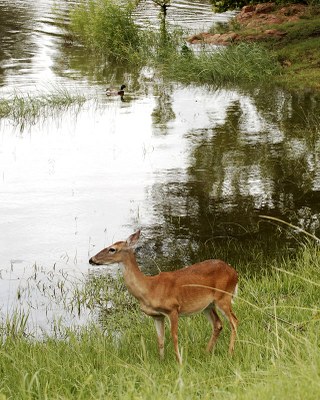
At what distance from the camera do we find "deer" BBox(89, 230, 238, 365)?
6.71 m

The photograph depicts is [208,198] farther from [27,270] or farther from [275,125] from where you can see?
[275,125]

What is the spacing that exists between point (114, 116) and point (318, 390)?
16.8 meters

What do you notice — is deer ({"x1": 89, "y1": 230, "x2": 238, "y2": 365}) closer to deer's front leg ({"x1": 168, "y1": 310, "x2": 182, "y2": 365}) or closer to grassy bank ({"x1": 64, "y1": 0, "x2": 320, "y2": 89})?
deer's front leg ({"x1": 168, "y1": 310, "x2": 182, "y2": 365})

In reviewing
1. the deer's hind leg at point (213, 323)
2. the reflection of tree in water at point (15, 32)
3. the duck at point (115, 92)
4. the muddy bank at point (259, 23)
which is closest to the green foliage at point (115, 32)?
the reflection of tree in water at point (15, 32)

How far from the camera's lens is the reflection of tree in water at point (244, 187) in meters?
12.3

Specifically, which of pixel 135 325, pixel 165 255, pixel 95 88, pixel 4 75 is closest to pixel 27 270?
pixel 165 255

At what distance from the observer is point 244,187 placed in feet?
47.0

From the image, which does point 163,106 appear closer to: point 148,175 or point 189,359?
point 148,175

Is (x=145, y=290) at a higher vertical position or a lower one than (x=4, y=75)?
higher

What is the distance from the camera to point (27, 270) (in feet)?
35.8

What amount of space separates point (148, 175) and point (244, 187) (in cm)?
190

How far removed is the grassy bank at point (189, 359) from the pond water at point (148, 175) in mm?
1911

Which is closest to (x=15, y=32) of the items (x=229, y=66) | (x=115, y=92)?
(x=115, y=92)

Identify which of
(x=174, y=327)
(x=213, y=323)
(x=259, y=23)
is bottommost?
(x=259, y=23)
